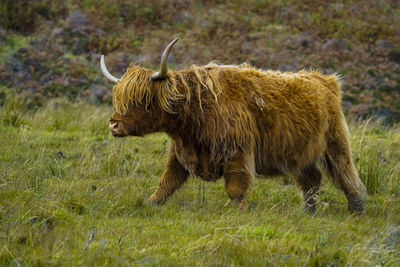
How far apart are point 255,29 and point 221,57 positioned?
224 centimetres

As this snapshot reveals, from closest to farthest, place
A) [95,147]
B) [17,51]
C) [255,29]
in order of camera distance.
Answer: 1. [95,147]
2. [17,51]
3. [255,29]

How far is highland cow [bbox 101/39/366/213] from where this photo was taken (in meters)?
4.29

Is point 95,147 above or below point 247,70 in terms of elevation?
below

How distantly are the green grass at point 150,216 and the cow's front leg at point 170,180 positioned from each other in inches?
4.5

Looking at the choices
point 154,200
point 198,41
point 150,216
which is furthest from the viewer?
point 198,41

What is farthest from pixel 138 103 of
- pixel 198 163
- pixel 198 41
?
pixel 198 41

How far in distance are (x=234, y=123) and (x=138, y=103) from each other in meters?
0.85

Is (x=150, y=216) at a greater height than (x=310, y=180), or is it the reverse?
(x=150, y=216)

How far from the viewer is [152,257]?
295 cm

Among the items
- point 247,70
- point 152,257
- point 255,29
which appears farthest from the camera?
point 255,29

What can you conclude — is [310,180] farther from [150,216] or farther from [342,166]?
[150,216]

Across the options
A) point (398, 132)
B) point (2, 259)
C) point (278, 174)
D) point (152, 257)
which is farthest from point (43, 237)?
point (398, 132)

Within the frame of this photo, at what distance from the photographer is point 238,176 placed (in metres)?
4.33

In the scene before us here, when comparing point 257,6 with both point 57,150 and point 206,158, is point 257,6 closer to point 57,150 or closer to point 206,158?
point 57,150
